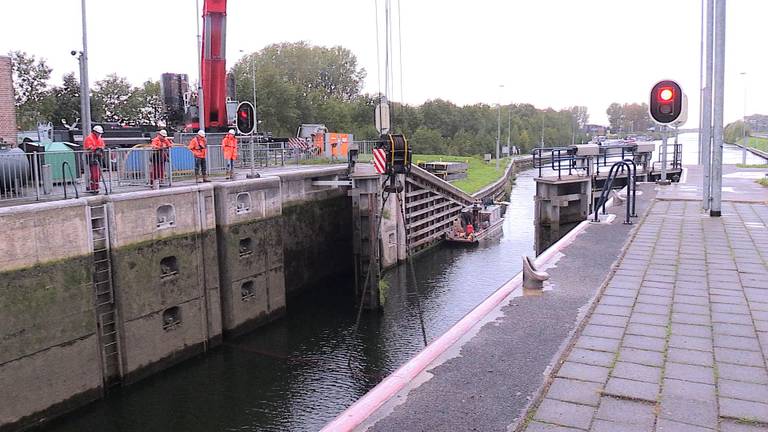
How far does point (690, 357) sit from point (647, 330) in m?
0.77

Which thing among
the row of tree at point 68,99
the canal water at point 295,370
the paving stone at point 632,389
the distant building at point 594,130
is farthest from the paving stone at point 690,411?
the distant building at point 594,130

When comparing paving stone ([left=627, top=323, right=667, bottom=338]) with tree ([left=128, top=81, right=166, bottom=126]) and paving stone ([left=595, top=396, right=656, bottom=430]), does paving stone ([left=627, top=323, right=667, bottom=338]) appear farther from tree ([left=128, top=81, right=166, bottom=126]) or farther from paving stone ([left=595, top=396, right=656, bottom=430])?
tree ([left=128, top=81, right=166, bottom=126])

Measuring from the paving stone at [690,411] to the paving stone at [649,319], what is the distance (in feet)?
6.53

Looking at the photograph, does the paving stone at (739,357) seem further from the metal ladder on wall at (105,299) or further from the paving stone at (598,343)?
the metal ladder on wall at (105,299)

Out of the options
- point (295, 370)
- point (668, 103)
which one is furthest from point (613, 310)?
point (295, 370)

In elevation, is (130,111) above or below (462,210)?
above

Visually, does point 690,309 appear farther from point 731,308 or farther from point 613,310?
point 613,310

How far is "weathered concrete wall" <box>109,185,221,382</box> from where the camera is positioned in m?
12.1

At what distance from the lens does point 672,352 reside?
5965 mm

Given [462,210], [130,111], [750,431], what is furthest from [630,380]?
[130,111]

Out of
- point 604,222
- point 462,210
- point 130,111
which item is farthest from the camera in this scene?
point 130,111

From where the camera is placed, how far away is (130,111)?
138 feet

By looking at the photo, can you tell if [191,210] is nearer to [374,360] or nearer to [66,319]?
[66,319]

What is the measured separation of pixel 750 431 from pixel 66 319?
10.3m
